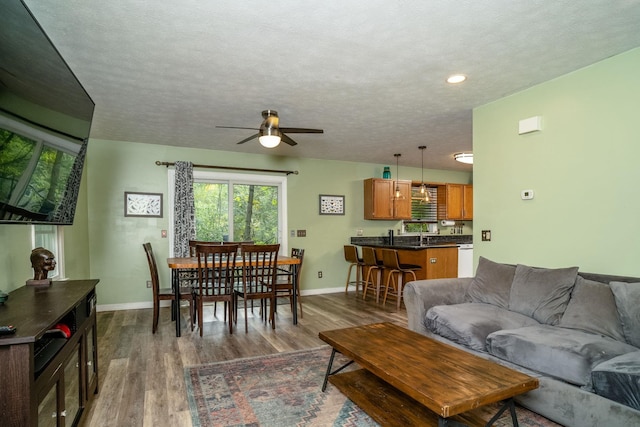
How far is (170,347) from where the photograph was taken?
3.45 m

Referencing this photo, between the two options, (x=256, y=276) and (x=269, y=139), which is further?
(x=256, y=276)

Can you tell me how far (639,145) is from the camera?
2.47m

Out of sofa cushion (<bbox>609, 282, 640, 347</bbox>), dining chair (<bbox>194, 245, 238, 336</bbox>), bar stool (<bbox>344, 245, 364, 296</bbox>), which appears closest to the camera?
sofa cushion (<bbox>609, 282, 640, 347</bbox>)

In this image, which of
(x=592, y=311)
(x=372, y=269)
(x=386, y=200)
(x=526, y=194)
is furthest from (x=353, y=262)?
(x=592, y=311)

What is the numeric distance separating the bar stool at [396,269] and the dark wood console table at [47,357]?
12.7 ft

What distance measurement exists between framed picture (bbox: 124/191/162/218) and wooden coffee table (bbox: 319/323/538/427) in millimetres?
3730

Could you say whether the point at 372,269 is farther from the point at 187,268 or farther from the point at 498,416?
the point at 498,416

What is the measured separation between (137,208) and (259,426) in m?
4.02

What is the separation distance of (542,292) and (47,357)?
10.4 feet

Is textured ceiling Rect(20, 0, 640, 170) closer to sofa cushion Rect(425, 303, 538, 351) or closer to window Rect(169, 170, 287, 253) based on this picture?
window Rect(169, 170, 287, 253)

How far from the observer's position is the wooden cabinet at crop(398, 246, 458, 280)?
532 cm

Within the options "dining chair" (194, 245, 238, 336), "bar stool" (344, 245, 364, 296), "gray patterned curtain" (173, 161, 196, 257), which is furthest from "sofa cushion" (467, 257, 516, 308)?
"gray patterned curtain" (173, 161, 196, 257)

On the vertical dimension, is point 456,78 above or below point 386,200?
above

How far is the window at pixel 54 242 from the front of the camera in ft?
10.5
